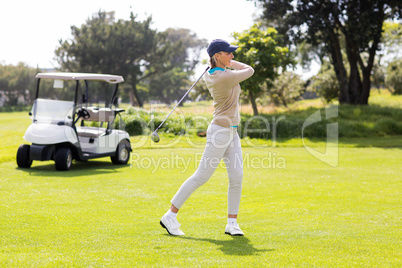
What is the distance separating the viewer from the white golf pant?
464 cm

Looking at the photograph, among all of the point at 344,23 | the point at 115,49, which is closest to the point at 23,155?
the point at 344,23

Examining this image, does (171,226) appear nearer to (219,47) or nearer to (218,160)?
(218,160)

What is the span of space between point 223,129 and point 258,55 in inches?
796

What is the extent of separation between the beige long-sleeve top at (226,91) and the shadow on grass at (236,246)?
117 centimetres

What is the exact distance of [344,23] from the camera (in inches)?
1064

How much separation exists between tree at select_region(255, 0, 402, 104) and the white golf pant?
862 inches

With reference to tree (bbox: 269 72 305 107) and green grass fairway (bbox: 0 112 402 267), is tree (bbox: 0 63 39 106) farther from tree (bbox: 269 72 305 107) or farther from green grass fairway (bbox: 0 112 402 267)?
green grass fairway (bbox: 0 112 402 267)

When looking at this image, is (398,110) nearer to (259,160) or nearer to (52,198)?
(259,160)

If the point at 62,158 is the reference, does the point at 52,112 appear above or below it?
above

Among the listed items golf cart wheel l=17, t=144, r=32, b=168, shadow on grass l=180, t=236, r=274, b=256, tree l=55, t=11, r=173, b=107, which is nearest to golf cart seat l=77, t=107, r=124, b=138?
golf cart wheel l=17, t=144, r=32, b=168

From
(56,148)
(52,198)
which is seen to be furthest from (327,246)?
(56,148)

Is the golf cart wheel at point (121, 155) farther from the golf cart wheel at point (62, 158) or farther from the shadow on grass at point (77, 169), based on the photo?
the golf cart wheel at point (62, 158)

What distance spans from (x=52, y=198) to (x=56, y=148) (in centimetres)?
403

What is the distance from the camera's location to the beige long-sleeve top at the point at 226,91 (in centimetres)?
443
